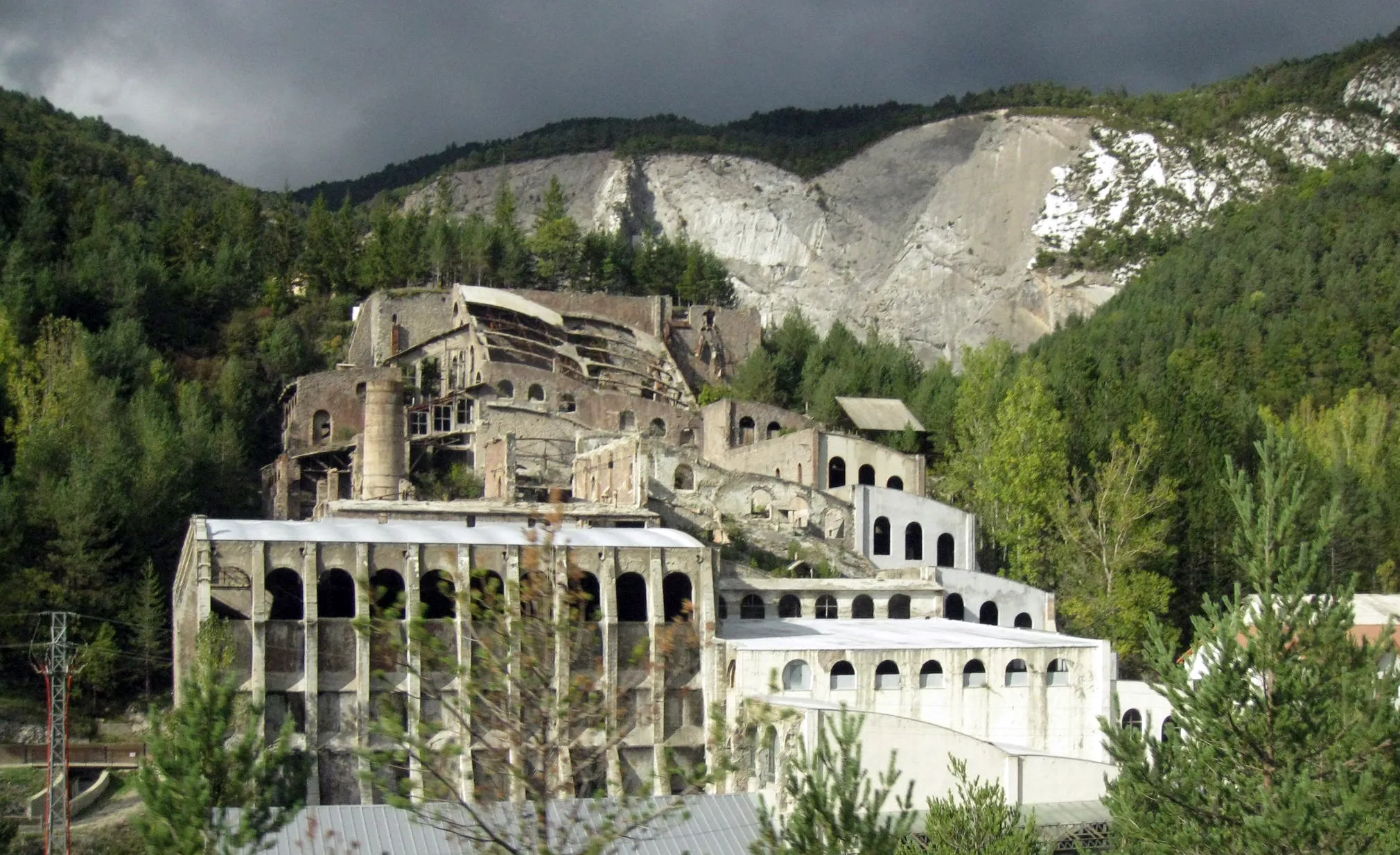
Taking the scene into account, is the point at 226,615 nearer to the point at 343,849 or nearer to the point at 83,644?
the point at 83,644

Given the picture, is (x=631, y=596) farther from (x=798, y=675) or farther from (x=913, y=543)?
(x=913, y=543)

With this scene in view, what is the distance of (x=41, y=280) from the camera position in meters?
64.4

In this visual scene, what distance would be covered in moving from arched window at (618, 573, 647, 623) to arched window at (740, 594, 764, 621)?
14.2 feet

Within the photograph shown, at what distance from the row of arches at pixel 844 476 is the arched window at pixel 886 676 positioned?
16.3 meters

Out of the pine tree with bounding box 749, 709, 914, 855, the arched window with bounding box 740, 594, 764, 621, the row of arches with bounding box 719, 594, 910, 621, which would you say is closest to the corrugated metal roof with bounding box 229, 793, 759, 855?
the row of arches with bounding box 719, 594, 910, 621

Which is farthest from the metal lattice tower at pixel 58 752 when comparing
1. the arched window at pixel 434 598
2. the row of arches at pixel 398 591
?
the arched window at pixel 434 598

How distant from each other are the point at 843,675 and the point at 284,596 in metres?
13.5

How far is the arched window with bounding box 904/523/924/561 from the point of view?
5175 centimetres

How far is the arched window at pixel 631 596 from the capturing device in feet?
133

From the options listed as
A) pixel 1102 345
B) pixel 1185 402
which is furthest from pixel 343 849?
pixel 1102 345

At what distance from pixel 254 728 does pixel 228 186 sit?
96.2 m

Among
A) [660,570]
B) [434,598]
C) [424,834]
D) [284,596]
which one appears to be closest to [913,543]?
[660,570]

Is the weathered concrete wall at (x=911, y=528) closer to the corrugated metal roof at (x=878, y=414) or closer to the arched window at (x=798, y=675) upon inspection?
the corrugated metal roof at (x=878, y=414)

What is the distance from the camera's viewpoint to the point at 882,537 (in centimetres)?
5150
